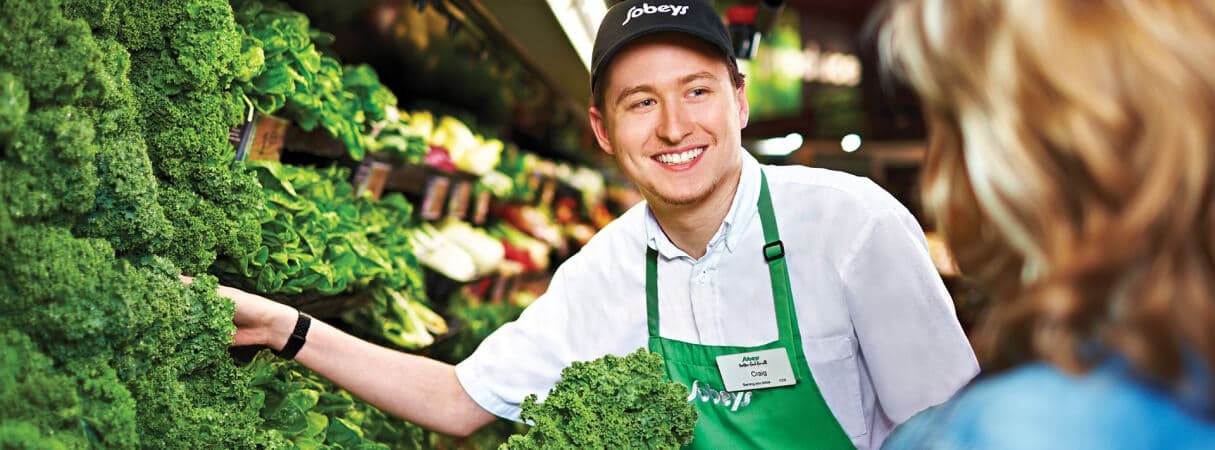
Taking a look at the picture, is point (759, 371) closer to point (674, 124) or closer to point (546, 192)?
point (674, 124)

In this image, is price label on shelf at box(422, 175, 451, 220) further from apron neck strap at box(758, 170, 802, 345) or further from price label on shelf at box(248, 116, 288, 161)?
apron neck strap at box(758, 170, 802, 345)

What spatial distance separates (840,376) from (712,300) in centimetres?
31

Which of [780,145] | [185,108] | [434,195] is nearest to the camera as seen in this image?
[185,108]

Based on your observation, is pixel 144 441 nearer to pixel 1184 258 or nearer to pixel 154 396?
pixel 154 396

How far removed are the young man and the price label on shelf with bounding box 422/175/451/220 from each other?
184cm

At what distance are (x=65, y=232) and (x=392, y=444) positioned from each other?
71.0 inches

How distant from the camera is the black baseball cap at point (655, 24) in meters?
2.10

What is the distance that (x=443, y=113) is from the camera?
4699 millimetres

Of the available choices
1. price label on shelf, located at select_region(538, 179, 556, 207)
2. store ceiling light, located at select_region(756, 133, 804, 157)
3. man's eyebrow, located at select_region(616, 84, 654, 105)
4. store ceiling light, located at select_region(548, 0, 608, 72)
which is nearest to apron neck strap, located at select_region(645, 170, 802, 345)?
man's eyebrow, located at select_region(616, 84, 654, 105)

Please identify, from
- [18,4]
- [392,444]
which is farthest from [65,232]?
[392,444]

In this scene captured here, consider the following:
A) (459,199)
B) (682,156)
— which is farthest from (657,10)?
(459,199)

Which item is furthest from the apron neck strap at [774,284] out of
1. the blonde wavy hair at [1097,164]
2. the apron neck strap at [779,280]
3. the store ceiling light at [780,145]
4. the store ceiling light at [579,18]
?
the store ceiling light at [780,145]

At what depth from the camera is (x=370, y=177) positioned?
3.18 m

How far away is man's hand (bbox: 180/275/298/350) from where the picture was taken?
1862 millimetres
